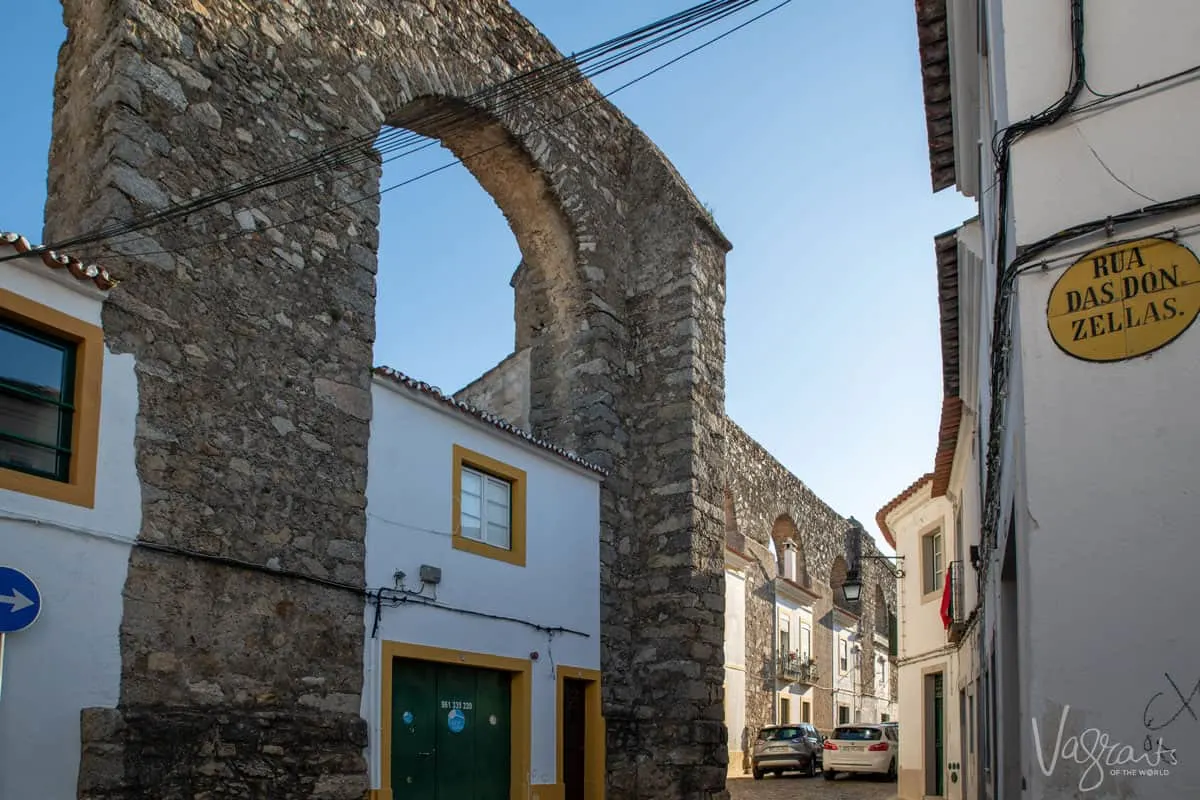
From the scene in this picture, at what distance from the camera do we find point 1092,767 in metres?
4.72

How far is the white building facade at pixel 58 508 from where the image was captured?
677 centimetres

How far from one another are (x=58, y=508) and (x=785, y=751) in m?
17.6

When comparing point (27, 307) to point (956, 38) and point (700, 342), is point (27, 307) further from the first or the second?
point (700, 342)

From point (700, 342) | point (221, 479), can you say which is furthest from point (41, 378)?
point (700, 342)

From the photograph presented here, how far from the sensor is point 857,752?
21391 millimetres

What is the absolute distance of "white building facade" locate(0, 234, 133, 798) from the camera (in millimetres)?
6770

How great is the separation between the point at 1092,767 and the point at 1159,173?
2494mm

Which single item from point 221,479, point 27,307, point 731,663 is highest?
point 27,307

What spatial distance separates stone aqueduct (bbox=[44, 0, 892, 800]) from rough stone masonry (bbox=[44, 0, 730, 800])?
0.06ft

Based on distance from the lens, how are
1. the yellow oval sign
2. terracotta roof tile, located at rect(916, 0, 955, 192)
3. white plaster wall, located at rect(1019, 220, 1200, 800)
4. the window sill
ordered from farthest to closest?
terracotta roof tile, located at rect(916, 0, 955, 192), the window sill, the yellow oval sign, white plaster wall, located at rect(1019, 220, 1200, 800)

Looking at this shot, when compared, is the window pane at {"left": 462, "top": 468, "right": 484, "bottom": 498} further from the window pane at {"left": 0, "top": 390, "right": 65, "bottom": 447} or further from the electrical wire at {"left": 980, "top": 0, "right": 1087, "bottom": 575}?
the electrical wire at {"left": 980, "top": 0, "right": 1087, "bottom": 575}

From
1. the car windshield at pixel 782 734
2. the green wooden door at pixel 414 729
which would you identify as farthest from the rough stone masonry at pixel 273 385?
the car windshield at pixel 782 734

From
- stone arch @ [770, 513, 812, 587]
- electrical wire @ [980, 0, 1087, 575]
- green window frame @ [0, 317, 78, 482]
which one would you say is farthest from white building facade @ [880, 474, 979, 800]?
green window frame @ [0, 317, 78, 482]

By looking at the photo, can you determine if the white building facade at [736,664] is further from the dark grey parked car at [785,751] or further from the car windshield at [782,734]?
the car windshield at [782,734]
